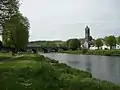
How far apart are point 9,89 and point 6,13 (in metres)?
24.0

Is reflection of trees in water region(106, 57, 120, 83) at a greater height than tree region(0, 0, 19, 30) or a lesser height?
lesser

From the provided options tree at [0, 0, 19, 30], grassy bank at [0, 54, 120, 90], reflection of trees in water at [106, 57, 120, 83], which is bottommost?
reflection of trees in water at [106, 57, 120, 83]

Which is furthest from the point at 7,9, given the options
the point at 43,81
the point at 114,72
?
the point at 114,72

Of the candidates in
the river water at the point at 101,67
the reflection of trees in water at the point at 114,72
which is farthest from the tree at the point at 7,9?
the reflection of trees in water at the point at 114,72

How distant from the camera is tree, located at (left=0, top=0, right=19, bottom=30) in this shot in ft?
124

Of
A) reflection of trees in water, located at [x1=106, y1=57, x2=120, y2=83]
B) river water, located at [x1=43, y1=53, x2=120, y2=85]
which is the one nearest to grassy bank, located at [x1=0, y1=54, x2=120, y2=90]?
river water, located at [x1=43, y1=53, x2=120, y2=85]

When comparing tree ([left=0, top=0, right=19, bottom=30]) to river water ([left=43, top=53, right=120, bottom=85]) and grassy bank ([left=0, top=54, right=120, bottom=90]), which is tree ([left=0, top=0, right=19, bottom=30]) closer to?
grassy bank ([left=0, top=54, right=120, bottom=90])

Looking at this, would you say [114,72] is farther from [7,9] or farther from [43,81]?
[43,81]

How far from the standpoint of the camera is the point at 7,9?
3850 cm

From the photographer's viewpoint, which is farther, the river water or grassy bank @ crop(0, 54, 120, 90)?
the river water

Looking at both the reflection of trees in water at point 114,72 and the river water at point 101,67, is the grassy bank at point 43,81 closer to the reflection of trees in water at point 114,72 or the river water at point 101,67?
the river water at point 101,67

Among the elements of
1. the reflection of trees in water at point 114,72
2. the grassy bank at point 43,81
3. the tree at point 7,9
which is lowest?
the reflection of trees in water at point 114,72

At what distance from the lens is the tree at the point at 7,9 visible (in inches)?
1485

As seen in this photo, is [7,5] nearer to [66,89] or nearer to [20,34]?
[66,89]
